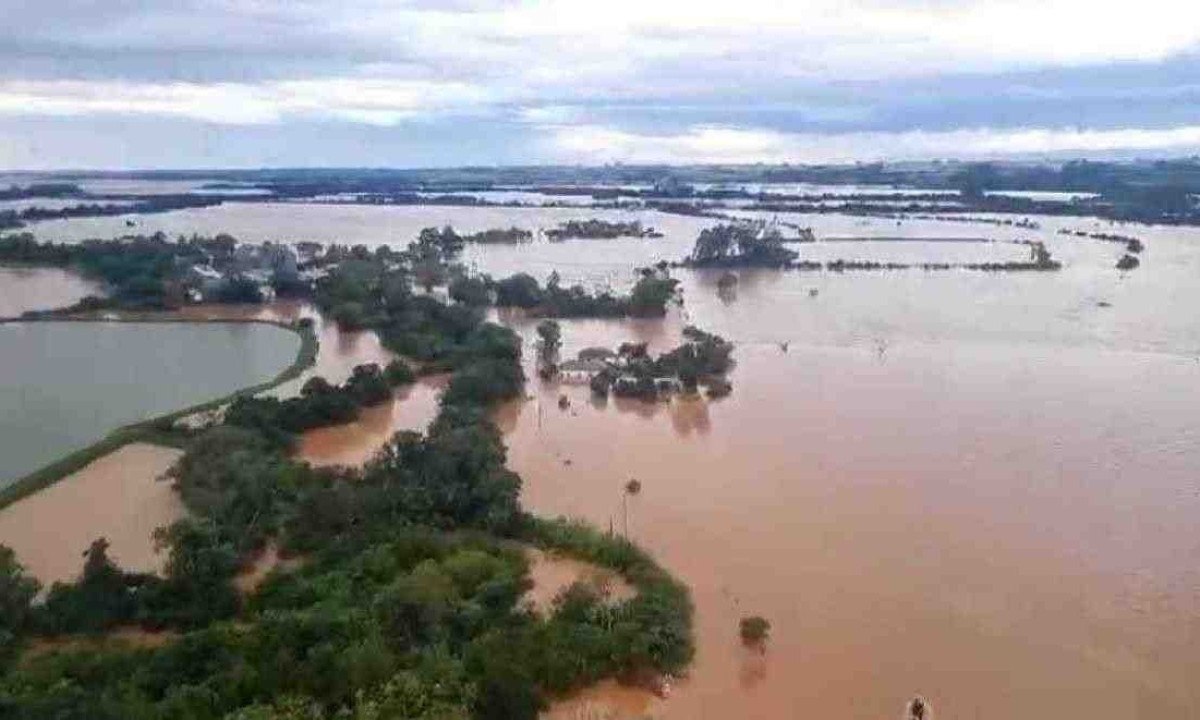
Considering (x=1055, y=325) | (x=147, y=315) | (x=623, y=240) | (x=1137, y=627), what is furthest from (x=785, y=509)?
(x=623, y=240)

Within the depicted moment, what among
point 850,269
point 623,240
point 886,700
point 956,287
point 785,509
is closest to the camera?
point 886,700

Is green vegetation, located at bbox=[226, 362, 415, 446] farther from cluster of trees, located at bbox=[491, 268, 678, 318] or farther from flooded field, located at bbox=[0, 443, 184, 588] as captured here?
cluster of trees, located at bbox=[491, 268, 678, 318]

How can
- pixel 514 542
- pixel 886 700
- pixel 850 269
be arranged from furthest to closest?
1. pixel 850 269
2. pixel 514 542
3. pixel 886 700

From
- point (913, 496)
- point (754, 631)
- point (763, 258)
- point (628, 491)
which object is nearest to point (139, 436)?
point (628, 491)

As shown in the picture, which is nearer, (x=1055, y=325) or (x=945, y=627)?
(x=945, y=627)

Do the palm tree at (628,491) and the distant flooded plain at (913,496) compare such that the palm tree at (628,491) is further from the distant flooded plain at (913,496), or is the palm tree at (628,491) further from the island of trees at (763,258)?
the island of trees at (763,258)

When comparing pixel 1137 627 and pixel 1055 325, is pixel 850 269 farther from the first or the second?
pixel 1137 627
